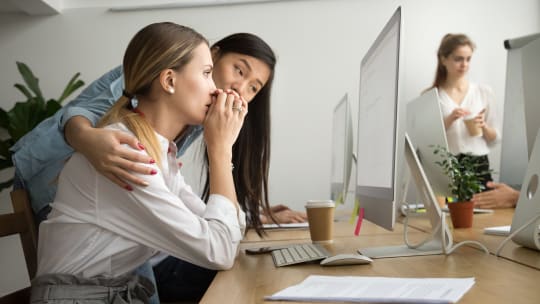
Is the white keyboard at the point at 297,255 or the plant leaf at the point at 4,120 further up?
the plant leaf at the point at 4,120

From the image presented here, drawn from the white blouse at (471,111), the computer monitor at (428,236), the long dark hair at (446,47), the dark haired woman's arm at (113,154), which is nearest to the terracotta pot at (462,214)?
the computer monitor at (428,236)

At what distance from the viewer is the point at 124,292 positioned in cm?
106

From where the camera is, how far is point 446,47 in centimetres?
370

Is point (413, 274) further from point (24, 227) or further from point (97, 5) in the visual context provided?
point (97, 5)

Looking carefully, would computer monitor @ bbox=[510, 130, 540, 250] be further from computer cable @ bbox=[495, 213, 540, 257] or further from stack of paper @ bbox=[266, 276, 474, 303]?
stack of paper @ bbox=[266, 276, 474, 303]

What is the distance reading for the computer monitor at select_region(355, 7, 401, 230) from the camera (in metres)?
1.05

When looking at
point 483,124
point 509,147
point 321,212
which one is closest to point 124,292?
point 321,212

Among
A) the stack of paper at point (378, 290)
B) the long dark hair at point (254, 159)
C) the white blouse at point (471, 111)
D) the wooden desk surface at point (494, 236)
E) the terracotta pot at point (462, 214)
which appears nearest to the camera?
the stack of paper at point (378, 290)

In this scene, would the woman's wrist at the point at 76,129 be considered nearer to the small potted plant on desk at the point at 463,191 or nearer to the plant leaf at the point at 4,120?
the small potted plant on desk at the point at 463,191

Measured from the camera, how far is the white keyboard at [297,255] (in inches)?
40.9

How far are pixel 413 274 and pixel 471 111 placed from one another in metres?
3.07

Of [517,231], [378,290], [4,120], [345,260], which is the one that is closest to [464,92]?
[517,231]

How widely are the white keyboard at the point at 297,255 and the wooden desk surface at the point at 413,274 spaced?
0.05 ft

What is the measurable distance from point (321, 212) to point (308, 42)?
111 inches
